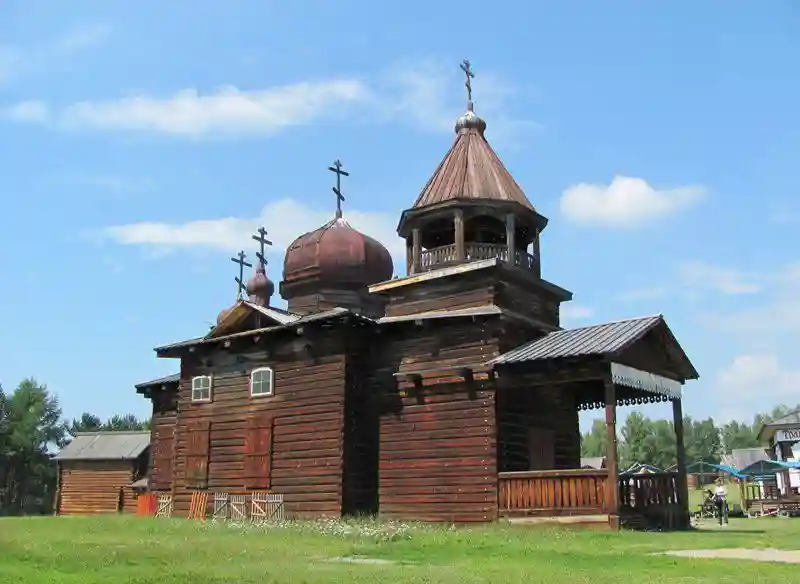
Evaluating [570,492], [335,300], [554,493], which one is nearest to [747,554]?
[570,492]

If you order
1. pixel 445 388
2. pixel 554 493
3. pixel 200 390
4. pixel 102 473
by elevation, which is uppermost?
pixel 200 390

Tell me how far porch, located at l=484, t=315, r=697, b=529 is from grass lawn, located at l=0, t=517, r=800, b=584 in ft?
3.42

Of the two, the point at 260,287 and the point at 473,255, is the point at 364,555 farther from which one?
the point at 260,287

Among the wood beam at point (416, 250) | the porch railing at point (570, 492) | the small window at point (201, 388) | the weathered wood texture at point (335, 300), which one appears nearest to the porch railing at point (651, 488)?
the porch railing at point (570, 492)

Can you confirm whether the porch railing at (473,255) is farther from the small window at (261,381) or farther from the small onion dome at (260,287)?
the small onion dome at (260,287)

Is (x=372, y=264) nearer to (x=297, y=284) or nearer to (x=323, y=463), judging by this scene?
(x=297, y=284)

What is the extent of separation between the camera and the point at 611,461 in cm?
1844

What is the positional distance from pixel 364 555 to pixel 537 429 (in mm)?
9712

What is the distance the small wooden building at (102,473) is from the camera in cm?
4778

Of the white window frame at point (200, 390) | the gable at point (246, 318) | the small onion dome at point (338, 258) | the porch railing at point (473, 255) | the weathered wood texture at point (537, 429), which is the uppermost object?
the small onion dome at point (338, 258)

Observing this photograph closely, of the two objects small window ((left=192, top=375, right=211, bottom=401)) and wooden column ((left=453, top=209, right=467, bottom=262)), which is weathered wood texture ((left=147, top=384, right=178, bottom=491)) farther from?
wooden column ((left=453, top=209, right=467, bottom=262))

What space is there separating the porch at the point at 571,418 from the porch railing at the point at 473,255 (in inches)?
101

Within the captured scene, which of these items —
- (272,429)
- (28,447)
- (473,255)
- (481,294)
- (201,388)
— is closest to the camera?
(481,294)

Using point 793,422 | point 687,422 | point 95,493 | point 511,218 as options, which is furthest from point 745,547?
point 687,422
